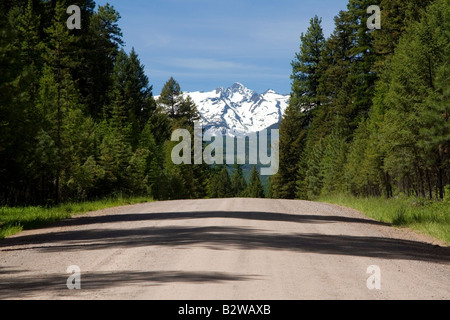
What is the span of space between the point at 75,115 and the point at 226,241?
83.4 feet

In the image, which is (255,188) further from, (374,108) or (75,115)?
(75,115)

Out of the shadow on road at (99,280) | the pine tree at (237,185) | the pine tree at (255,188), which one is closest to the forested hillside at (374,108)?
the shadow on road at (99,280)

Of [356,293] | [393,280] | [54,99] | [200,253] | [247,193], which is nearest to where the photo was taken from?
[356,293]

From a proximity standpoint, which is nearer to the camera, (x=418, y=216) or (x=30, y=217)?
(x=418, y=216)

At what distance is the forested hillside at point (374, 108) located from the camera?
26719 millimetres

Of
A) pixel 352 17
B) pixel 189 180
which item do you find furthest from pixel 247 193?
pixel 352 17

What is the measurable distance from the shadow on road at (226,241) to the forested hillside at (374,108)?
13.6 m

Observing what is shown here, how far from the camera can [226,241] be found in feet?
40.6

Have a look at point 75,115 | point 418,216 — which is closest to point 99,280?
point 418,216

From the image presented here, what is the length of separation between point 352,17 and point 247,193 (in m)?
101

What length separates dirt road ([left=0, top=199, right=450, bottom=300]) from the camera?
23.9 feet

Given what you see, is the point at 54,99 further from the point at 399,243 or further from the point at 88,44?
the point at 88,44

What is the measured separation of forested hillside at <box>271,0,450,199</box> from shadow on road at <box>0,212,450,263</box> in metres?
13.6
